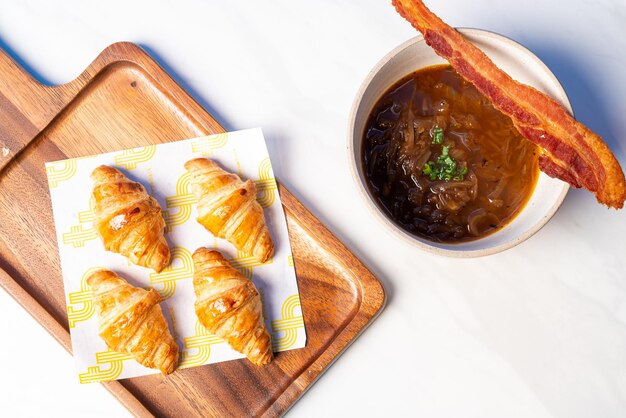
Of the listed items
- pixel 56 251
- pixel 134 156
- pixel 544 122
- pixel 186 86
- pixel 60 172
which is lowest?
pixel 56 251

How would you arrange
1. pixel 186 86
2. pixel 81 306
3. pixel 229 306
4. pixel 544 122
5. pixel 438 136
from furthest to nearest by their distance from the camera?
pixel 186 86
pixel 81 306
pixel 229 306
pixel 438 136
pixel 544 122

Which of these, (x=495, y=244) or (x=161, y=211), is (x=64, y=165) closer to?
(x=161, y=211)

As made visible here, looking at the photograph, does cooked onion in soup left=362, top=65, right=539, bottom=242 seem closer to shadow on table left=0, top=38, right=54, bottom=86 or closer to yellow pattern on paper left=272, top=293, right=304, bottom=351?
yellow pattern on paper left=272, top=293, right=304, bottom=351

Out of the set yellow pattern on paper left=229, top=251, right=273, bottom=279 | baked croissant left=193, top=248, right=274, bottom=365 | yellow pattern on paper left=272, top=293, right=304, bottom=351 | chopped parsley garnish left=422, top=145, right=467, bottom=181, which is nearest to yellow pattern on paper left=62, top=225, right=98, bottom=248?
baked croissant left=193, top=248, right=274, bottom=365

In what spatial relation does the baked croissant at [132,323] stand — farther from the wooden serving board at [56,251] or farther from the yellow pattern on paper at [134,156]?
the yellow pattern on paper at [134,156]

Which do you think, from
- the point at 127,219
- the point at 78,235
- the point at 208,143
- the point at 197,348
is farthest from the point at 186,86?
the point at 197,348

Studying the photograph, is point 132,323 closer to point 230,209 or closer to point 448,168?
point 230,209

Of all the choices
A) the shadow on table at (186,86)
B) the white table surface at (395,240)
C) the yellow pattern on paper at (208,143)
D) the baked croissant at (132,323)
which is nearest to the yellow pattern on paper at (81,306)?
the baked croissant at (132,323)
